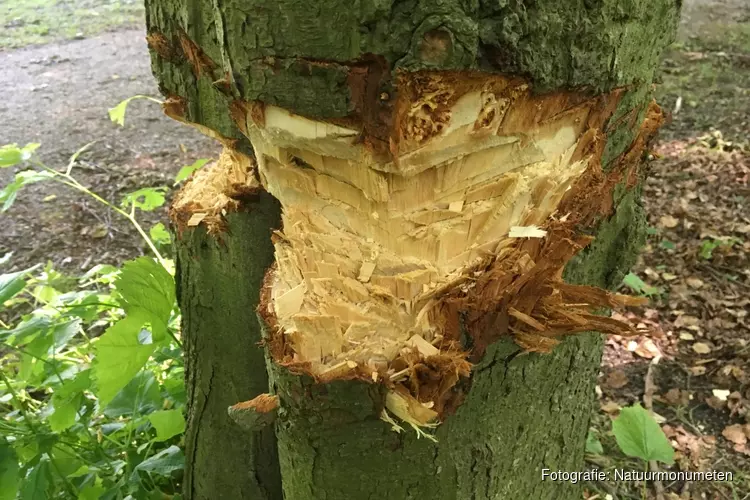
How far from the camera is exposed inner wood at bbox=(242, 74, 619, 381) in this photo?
2.09ft

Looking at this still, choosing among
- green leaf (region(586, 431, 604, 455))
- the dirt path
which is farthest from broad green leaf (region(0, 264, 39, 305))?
the dirt path

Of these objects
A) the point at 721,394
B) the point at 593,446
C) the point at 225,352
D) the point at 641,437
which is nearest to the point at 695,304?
the point at 721,394

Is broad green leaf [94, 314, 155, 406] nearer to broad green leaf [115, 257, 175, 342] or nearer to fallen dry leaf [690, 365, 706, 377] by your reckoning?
broad green leaf [115, 257, 175, 342]

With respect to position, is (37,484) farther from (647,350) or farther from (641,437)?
(647,350)

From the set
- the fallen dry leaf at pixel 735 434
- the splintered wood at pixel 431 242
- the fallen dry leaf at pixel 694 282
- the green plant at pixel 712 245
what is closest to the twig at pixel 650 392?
the fallen dry leaf at pixel 735 434

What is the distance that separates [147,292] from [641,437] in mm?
1027

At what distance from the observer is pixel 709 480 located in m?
1.67

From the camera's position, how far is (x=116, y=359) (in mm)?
1039

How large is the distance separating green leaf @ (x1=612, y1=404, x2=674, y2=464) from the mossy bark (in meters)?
0.75

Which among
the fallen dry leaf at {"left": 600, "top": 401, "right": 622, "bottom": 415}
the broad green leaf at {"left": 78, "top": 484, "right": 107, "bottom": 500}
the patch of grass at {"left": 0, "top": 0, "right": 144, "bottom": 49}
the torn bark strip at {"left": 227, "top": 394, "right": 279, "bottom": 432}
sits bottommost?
the fallen dry leaf at {"left": 600, "top": 401, "right": 622, "bottom": 415}

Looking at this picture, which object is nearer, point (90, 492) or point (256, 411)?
point (256, 411)

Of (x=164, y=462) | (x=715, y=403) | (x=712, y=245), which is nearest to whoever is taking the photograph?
(x=164, y=462)

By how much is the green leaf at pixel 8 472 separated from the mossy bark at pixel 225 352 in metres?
0.36

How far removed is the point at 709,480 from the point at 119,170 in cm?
307
